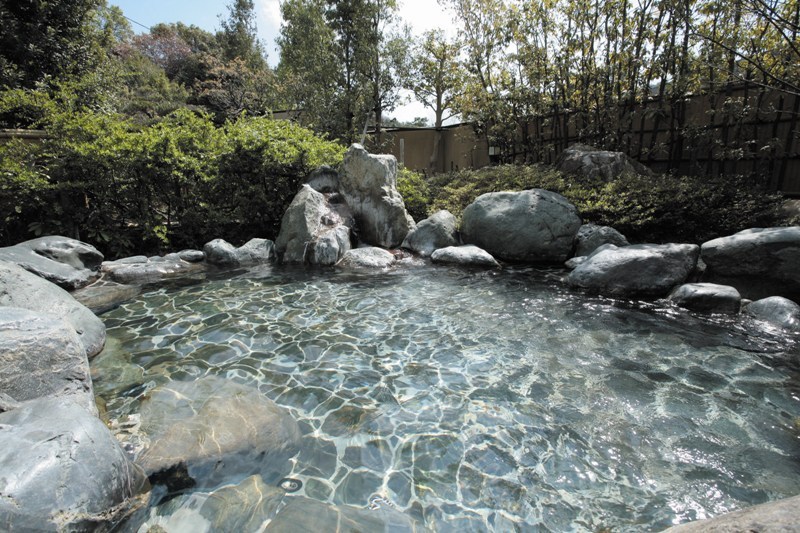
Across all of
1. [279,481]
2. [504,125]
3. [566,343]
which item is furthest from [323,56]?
[279,481]

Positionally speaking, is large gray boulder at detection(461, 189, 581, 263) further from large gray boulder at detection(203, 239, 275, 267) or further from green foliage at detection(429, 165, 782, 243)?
large gray boulder at detection(203, 239, 275, 267)

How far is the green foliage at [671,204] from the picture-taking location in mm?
7527

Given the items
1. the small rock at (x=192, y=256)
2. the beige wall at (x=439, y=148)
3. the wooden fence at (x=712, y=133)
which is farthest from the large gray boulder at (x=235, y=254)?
the beige wall at (x=439, y=148)

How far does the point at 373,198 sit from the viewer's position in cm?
989

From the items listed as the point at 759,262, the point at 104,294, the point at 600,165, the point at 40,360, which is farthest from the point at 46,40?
the point at 759,262

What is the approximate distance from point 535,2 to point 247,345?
13063 mm

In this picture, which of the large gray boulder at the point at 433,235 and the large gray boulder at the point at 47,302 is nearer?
the large gray boulder at the point at 47,302

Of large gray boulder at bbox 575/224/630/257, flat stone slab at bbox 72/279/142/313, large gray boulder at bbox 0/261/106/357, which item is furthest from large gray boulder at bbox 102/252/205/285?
large gray boulder at bbox 575/224/630/257

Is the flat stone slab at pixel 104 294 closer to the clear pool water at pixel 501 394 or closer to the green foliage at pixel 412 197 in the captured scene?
the clear pool water at pixel 501 394

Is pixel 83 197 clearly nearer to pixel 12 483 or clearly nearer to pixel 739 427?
pixel 12 483

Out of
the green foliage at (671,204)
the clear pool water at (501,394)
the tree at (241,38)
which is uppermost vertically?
the tree at (241,38)

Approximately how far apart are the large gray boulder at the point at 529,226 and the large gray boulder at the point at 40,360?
7.59 metres

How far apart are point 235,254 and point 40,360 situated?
18.9 ft

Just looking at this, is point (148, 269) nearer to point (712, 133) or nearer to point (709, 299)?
point (709, 299)
